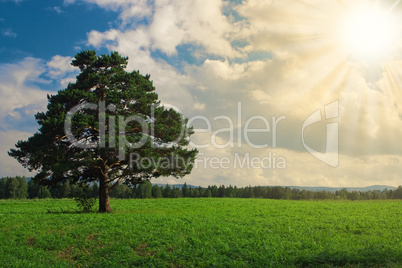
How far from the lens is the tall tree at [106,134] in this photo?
2420 cm

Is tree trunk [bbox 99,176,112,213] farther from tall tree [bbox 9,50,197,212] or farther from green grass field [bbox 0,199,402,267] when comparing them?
green grass field [bbox 0,199,402,267]

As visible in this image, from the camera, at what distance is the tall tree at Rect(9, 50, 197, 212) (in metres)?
24.2

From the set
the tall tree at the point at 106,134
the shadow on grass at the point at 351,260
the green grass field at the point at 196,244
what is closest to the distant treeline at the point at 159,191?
the tall tree at the point at 106,134

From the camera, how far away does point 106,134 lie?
80.2 ft

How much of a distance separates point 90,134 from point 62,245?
1321cm

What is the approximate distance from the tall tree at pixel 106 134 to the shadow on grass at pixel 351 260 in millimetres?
16210

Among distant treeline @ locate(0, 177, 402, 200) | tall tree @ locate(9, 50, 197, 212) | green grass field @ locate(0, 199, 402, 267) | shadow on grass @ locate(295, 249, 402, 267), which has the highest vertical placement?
tall tree @ locate(9, 50, 197, 212)

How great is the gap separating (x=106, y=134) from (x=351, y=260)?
19280 millimetres

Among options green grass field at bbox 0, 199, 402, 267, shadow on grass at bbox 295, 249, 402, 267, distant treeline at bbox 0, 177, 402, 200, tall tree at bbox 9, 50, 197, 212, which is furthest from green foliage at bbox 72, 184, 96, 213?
distant treeline at bbox 0, 177, 402, 200

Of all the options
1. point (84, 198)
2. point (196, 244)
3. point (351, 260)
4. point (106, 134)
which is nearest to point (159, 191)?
point (84, 198)

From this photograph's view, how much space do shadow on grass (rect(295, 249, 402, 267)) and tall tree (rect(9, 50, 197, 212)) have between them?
16.2 metres

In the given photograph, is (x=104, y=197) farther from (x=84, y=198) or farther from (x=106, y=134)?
(x=106, y=134)

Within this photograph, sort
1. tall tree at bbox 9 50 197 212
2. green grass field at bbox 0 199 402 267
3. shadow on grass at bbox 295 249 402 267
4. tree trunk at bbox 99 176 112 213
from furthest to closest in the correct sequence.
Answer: tree trunk at bbox 99 176 112 213, tall tree at bbox 9 50 197 212, green grass field at bbox 0 199 402 267, shadow on grass at bbox 295 249 402 267

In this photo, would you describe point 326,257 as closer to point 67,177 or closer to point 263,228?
point 263,228
